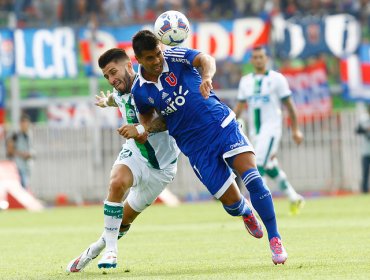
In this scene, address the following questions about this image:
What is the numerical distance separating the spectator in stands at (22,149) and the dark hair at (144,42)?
17.5 m

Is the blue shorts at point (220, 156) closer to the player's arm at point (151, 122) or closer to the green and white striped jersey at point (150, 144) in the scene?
the player's arm at point (151, 122)

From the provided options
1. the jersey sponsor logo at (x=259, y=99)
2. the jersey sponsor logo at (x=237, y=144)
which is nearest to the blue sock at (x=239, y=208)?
the jersey sponsor logo at (x=237, y=144)

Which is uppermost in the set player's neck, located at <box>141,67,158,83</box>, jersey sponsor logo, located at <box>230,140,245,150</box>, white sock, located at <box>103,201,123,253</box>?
player's neck, located at <box>141,67,158,83</box>

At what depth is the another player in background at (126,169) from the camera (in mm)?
10383

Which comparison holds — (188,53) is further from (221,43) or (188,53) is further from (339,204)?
(221,43)

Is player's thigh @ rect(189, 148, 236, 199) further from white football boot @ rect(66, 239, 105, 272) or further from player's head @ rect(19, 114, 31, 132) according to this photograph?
player's head @ rect(19, 114, 31, 132)

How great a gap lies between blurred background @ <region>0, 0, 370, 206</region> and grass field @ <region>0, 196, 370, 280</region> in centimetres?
656

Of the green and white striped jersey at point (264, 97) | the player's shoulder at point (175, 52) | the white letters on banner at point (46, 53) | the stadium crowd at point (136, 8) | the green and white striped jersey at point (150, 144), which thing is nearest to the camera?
the player's shoulder at point (175, 52)

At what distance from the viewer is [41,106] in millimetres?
29844

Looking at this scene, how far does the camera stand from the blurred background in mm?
27141

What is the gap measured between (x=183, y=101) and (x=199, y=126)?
10.9 inches

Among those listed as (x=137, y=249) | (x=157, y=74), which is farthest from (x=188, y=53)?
(x=137, y=249)

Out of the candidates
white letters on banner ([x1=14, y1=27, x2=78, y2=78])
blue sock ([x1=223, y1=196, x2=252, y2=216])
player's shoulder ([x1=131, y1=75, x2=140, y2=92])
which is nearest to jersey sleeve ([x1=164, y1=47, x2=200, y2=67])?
player's shoulder ([x1=131, y1=75, x2=140, y2=92])

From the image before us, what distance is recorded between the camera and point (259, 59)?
18.0 metres
